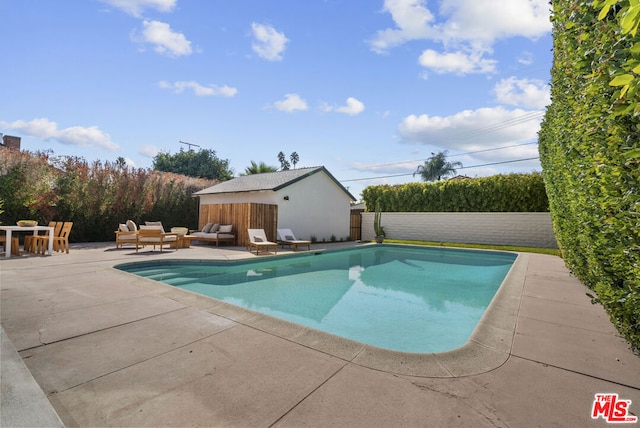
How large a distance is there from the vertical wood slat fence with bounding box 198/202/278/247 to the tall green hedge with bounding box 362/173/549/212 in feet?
31.3

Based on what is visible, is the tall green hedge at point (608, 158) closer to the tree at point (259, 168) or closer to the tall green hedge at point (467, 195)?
the tall green hedge at point (467, 195)

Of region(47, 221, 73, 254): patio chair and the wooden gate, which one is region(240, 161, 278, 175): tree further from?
region(47, 221, 73, 254): patio chair

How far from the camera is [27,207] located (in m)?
12.7

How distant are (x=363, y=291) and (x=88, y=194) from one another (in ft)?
48.4

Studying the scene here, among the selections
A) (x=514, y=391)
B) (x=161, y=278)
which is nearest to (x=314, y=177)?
(x=161, y=278)

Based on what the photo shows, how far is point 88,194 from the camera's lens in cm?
1459

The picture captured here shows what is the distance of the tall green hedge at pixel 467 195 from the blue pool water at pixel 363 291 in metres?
6.26

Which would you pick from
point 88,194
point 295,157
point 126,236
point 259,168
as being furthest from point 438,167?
point 88,194

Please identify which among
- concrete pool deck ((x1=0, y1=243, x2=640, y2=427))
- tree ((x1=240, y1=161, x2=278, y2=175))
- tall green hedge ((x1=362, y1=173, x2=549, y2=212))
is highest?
tree ((x1=240, y1=161, x2=278, y2=175))

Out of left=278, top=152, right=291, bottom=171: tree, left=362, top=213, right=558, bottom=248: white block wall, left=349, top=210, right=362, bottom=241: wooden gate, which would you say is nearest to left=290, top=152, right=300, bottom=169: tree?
left=278, top=152, right=291, bottom=171: tree

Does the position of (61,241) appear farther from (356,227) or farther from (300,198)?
(356,227)

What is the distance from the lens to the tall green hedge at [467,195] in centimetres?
1655

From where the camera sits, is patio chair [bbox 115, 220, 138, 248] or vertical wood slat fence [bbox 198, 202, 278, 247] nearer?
patio chair [bbox 115, 220, 138, 248]

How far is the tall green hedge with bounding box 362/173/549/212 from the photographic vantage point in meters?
16.5
